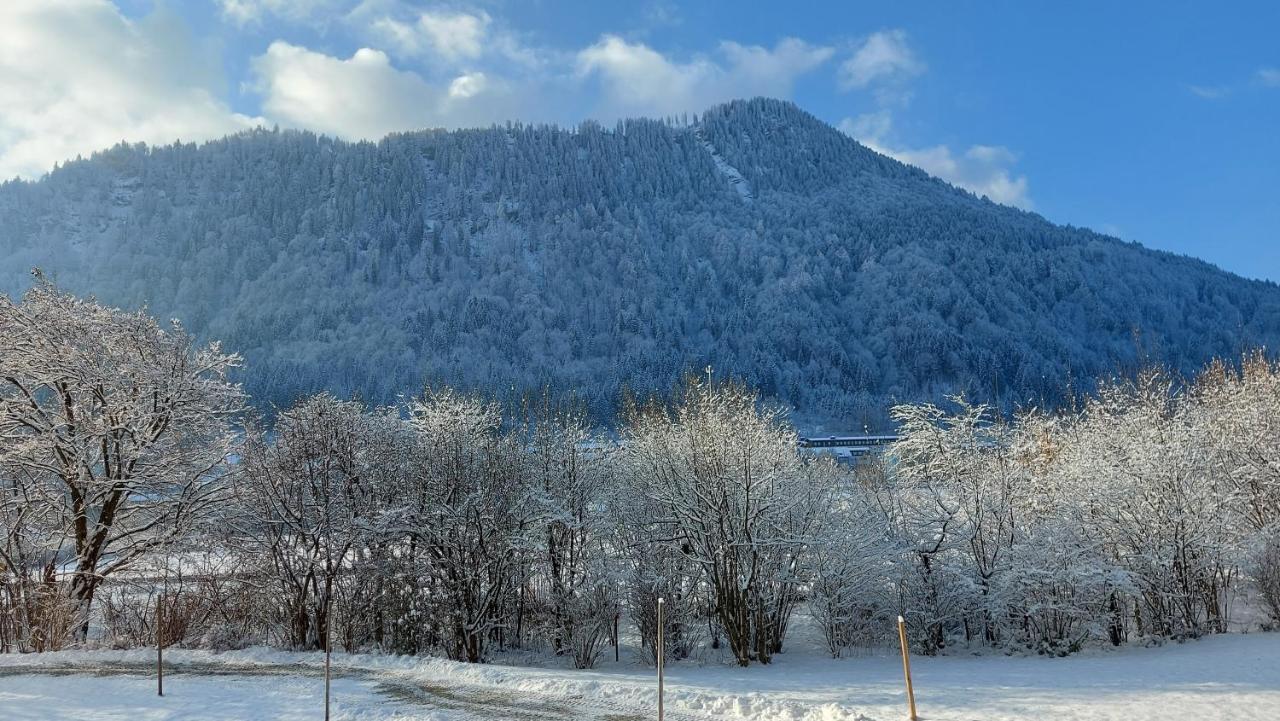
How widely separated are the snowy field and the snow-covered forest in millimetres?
3165

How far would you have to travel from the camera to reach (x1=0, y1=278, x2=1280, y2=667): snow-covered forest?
70.5ft

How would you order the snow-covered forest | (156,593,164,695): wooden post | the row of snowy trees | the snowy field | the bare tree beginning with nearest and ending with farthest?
the snowy field → (156,593,164,695): wooden post → the snow-covered forest → the row of snowy trees → the bare tree

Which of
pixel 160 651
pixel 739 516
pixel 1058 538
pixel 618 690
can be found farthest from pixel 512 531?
pixel 1058 538

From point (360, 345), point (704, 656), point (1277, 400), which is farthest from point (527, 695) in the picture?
point (360, 345)

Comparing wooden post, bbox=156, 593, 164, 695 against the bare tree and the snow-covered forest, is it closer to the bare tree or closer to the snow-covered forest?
the snow-covered forest

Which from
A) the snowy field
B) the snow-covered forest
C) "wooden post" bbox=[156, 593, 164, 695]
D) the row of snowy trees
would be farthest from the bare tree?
"wooden post" bbox=[156, 593, 164, 695]

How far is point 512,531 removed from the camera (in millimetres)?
23703

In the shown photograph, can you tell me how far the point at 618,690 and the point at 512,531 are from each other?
1028cm

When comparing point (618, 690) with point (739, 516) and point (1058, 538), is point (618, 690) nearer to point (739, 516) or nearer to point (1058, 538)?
point (739, 516)

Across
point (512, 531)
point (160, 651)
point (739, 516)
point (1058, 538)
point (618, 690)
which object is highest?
point (739, 516)

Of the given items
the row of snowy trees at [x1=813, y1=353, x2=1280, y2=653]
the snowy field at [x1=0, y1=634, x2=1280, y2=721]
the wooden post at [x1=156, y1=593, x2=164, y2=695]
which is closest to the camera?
the snowy field at [x1=0, y1=634, x2=1280, y2=721]

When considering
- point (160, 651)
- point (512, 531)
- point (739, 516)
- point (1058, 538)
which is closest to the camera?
point (160, 651)

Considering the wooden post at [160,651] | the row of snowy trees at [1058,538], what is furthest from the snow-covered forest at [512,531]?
the wooden post at [160,651]

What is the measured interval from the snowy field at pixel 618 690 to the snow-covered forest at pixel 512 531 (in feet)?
10.4
